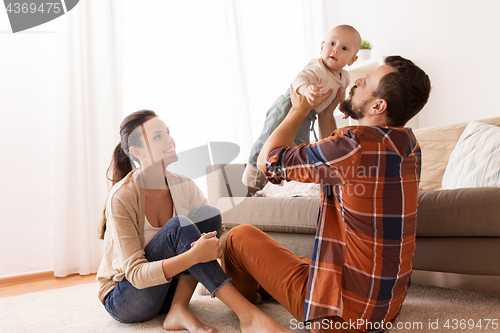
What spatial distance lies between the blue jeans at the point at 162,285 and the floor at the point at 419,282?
95 centimetres

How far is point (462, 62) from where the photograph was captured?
2504 millimetres

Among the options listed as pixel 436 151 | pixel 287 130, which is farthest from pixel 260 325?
pixel 436 151

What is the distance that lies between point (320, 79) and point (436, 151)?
97cm

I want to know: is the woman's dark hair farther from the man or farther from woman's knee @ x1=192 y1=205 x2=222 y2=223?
the man

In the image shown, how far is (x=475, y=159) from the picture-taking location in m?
1.56

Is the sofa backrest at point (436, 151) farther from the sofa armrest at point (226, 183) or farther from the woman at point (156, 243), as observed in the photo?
the woman at point (156, 243)

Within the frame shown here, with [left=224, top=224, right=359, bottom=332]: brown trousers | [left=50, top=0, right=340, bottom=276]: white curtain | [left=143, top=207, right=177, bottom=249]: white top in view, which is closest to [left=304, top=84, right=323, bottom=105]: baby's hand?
Answer: [left=224, top=224, right=359, bottom=332]: brown trousers

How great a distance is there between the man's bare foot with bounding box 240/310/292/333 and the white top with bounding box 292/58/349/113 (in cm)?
70

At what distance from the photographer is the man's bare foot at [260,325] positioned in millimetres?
1059

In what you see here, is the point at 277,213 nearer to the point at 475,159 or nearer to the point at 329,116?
the point at 329,116

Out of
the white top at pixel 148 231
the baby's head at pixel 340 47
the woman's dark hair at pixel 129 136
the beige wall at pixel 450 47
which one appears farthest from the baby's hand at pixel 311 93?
the beige wall at pixel 450 47

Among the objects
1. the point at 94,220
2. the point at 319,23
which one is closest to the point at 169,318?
the point at 94,220

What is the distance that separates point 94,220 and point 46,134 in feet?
2.02

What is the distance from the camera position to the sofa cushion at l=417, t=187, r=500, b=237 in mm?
1168
